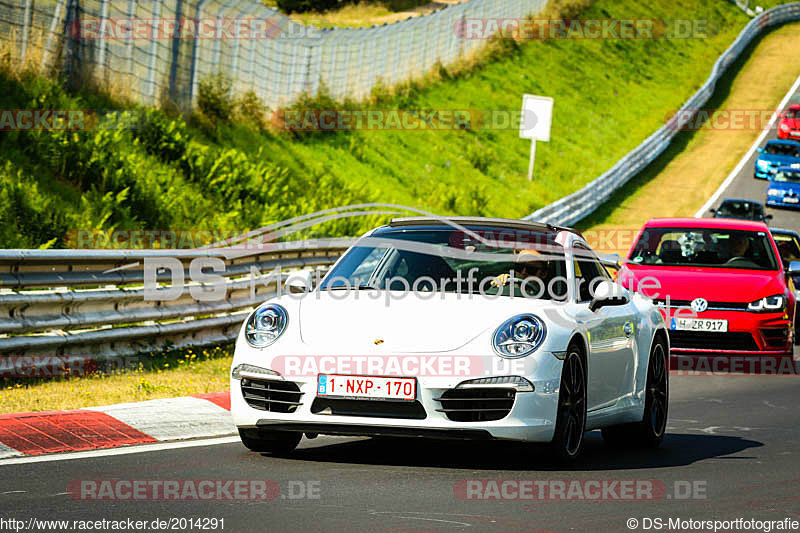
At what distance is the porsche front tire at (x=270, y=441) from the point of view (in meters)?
8.12

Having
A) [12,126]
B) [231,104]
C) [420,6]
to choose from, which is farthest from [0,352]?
[420,6]

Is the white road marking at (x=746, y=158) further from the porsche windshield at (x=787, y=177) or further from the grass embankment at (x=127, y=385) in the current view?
the grass embankment at (x=127, y=385)

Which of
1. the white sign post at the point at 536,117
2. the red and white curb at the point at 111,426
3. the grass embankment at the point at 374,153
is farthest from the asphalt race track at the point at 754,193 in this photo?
the red and white curb at the point at 111,426

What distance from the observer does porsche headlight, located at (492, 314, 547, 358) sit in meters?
7.71

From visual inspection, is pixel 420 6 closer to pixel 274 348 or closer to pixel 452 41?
Answer: pixel 452 41

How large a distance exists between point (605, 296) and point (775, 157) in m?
39.3

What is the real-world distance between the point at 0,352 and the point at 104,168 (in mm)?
10316

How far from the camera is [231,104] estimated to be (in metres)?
29.4

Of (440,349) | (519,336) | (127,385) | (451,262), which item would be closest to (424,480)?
(440,349)

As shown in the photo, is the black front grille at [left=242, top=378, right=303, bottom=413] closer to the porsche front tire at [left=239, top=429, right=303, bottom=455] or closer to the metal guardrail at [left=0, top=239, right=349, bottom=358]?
the porsche front tire at [left=239, top=429, right=303, bottom=455]

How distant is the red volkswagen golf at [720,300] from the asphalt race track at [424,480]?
455 cm

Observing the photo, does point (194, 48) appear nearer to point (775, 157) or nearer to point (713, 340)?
point (713, 340)

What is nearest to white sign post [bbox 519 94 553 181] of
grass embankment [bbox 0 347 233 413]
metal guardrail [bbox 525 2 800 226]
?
metal guardrail [bbox 525 2 800 226]

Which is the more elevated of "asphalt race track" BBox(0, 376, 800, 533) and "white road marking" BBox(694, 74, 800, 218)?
"white road marking" BBox(694, 74, 800, 218)
